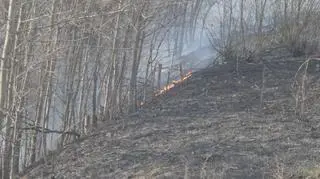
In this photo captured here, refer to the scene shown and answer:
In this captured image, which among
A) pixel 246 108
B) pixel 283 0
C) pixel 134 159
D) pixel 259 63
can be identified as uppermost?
pixel 283 0

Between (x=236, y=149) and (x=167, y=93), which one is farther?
(x=167, y=93)

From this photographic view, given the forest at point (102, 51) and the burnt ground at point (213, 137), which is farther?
the forest at point (102, 51)

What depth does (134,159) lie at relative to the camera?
716cm

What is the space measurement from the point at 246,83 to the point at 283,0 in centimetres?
244

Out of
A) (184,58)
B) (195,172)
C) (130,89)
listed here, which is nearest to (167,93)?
(130,89)

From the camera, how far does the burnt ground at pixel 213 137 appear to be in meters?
6.25

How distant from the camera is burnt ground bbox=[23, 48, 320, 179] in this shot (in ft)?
20.5

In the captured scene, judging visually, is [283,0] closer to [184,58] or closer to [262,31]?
[262,31]

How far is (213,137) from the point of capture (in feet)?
24.4

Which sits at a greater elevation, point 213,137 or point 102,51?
point 102,51

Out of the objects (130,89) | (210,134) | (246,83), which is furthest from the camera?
(130,89)

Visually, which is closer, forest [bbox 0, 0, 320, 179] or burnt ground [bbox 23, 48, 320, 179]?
burnt ground [bbox 23, 48, 320, 179]

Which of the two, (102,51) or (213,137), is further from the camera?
(102,51)

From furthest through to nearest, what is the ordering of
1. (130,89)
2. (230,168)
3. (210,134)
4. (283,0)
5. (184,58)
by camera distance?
(184,58)
(283,0)
(130,89)
(210,134)
(230,168)
